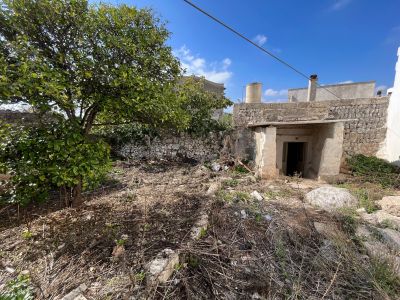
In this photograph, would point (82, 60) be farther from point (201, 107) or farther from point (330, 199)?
point (201, 107)

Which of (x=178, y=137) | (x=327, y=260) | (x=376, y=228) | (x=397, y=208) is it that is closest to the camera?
(x=327, y=260)

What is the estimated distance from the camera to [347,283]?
2188 mm

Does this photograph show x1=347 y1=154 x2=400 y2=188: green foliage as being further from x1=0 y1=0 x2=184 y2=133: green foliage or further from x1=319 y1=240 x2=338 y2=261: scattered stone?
x1=0 y1=0 x2=184 y2=133: green foliage

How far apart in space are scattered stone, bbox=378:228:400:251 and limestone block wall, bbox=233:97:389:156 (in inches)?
257

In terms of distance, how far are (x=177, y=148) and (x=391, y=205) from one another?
7782 mm

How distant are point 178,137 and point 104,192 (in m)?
5.31

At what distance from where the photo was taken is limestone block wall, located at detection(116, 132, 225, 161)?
31.1ft

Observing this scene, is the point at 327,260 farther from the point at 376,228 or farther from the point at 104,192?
the point at 104,192

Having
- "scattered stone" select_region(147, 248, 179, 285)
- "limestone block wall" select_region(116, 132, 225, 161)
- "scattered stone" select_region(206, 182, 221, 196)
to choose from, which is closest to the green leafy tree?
"scattered stone" select_region(147, 248, 179, 285)

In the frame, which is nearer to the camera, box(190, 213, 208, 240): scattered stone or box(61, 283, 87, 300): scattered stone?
box(61, 283, 87, 300): scattered stone

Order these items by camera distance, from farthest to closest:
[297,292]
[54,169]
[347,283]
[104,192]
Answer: [104,192] < [54,169] < [347,283] < [297,292]

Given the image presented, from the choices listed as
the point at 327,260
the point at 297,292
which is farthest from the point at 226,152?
the point at 297,292

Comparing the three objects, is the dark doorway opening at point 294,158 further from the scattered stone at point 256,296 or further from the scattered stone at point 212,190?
the scattered stone at point 256,296

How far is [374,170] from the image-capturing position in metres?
7.98
